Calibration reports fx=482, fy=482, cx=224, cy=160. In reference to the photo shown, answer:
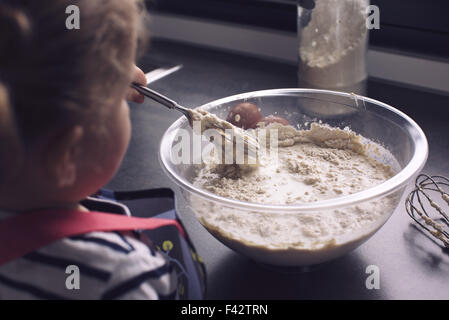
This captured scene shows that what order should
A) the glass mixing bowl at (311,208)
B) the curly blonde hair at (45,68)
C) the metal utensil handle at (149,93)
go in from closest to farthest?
the curly blonde hair at (45,68)
the glass mixing bowl at (311,208)
the metal utensil handle at (149,93)

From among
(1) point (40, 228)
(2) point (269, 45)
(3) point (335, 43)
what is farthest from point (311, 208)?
(2) point (269, 45)

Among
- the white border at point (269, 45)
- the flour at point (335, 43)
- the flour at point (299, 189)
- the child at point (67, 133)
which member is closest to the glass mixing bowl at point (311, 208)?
the flour at point (299, 189)

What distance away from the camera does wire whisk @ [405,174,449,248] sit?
2.24 feet

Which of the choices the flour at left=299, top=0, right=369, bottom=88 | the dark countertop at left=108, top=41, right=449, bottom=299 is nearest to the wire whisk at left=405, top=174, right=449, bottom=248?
the dark countertop at left=108, top=41, right=449, bottom=299

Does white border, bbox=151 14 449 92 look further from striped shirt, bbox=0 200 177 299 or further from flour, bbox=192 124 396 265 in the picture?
striped shirt, bbox=0 200 177 299

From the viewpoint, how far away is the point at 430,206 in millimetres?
736

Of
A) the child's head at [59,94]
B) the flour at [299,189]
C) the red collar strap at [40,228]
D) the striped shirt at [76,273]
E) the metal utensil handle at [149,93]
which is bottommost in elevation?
the flour at [299,189]

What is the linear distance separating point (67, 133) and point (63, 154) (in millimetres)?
20

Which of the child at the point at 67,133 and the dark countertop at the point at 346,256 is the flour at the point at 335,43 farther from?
the child at the point at 67,133

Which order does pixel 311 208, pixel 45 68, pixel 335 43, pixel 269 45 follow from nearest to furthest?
pixel 45 68
pixel 311 208
pixel 335 43
pixel 269 45

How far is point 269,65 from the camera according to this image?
1245 mm

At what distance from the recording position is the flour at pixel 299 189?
1.91 ft

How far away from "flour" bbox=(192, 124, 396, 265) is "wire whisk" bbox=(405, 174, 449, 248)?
62 mm

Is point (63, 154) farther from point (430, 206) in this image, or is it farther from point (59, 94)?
point (430, 206)
